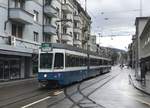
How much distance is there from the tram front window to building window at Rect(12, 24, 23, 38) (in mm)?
12363

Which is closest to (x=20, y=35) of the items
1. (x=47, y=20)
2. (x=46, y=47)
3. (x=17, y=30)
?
(x=17, y=30)

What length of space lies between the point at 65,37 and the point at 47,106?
161 feet

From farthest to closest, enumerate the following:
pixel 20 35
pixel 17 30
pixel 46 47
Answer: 1. pixel 20 35
2. pixel 17 30
3. pixel 46 47

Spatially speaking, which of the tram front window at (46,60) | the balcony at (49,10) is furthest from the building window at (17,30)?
the tram front window at (46,60)

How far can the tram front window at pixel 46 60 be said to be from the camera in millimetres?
25469

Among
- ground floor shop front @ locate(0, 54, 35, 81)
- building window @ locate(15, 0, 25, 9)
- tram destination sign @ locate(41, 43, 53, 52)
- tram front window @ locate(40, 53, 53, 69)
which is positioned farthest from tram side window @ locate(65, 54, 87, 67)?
building window @ locate(15, 0, 25, 9)

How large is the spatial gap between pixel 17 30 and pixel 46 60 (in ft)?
44.8

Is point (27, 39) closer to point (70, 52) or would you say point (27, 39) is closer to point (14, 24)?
point (14, 24)

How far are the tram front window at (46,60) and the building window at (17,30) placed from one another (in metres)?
12.4

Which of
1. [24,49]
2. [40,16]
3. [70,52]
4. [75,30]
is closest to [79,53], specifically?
[70,52]

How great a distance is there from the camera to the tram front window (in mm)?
25469

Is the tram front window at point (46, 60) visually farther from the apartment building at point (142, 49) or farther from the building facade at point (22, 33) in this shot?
the apartment building at point (142, 49)

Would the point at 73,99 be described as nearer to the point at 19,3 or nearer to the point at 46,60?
the point at 46,60

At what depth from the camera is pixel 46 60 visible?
25625mm
